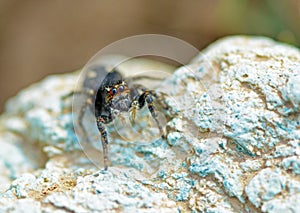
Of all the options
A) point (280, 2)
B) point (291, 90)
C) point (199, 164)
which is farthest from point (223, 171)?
point (280, 2)

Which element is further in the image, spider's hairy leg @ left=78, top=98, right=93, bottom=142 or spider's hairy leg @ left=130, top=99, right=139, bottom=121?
spider's hairy leg @ left=78, top=98, right=93, bottom=142

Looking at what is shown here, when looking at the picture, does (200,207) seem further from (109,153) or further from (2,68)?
(2,68)

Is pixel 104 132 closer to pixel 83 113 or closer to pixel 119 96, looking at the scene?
pixel 119 96

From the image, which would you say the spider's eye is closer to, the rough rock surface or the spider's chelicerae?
the spider's chelicerae

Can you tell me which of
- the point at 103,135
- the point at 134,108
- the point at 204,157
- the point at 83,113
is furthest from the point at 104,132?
the point at 204,157

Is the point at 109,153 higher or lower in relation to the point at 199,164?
higher

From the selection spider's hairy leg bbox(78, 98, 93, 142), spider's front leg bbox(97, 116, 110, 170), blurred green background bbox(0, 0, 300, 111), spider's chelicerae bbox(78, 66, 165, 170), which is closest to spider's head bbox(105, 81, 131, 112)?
spider's chelicerae bbox(78, 66, 165, 170)
